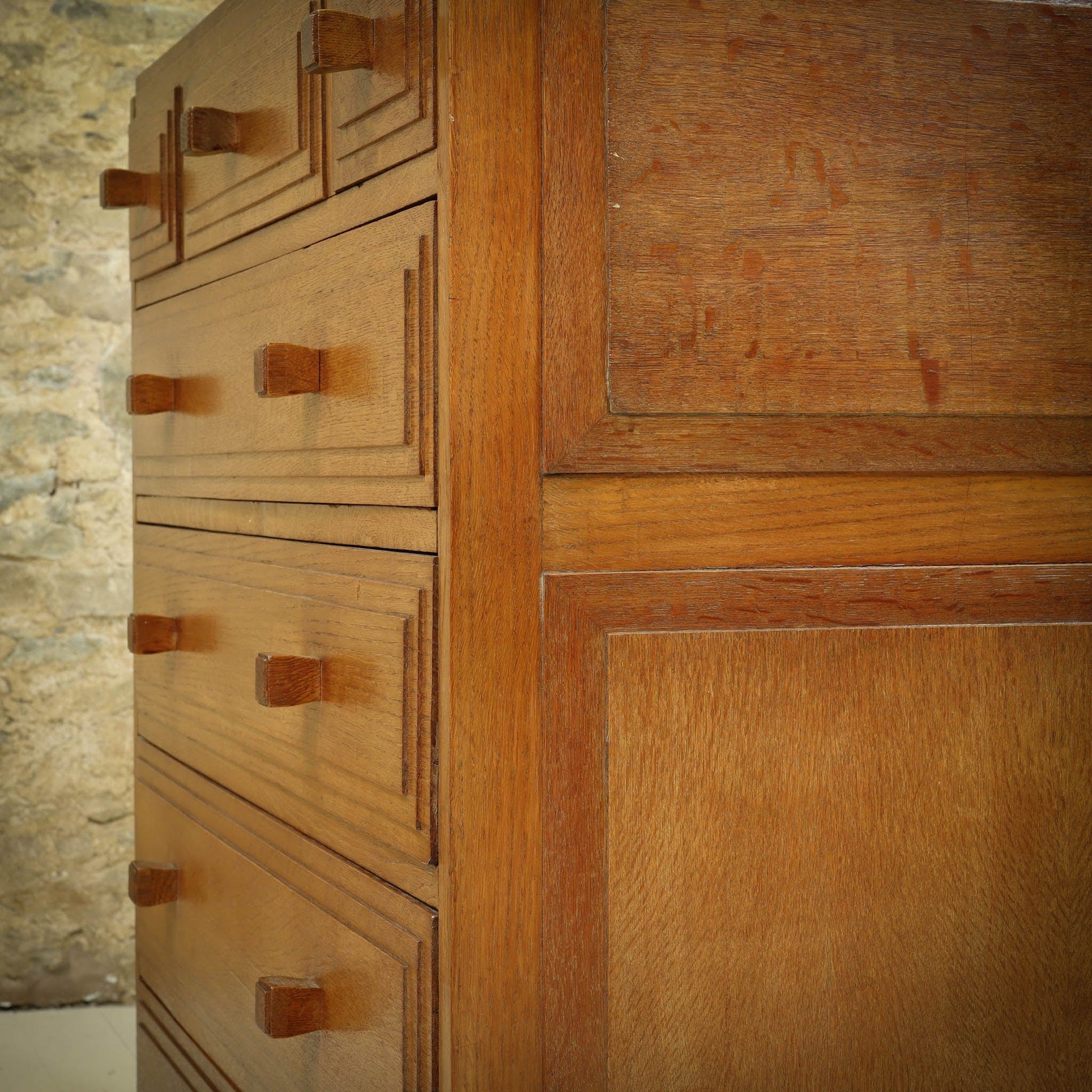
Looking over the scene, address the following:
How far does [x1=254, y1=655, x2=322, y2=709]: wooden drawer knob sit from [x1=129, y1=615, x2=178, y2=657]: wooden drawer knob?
34 centimetres

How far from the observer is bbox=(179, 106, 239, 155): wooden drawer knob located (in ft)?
3.66

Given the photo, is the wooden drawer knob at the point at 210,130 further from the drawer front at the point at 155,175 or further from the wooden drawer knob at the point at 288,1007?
the wooden drawer knob at the point at 288,1007

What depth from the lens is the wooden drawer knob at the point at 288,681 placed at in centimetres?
96

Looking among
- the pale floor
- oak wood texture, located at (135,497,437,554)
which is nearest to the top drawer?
oak wood texture, located at (135,497,437,554)

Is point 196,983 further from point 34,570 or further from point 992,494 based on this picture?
point 34,570

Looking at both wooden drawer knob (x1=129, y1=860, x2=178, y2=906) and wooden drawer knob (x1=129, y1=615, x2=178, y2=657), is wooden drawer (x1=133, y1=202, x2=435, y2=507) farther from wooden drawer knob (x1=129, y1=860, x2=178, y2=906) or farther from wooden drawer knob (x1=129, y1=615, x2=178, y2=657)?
wooden drawer knob (x1=129, y1=860, x2=178, y2=906)

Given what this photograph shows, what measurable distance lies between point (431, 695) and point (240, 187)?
0.57 meters

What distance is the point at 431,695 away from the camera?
85 cm

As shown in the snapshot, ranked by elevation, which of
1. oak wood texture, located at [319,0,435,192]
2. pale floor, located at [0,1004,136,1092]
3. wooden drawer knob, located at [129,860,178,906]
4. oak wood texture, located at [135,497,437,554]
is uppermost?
oak wood texture, located at [319,0,435,192]

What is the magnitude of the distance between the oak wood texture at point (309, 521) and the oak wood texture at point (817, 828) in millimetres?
123

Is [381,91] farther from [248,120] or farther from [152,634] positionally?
[152,634]

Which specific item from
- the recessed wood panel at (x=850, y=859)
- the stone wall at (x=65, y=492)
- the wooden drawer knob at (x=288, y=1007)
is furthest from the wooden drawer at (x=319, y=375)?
the stone wall at (x=65, y=492)

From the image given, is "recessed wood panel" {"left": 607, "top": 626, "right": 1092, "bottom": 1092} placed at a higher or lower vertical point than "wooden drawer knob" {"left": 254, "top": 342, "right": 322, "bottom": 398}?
lower

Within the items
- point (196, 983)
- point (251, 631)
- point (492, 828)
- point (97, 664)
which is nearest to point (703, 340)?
point (492, 828)
